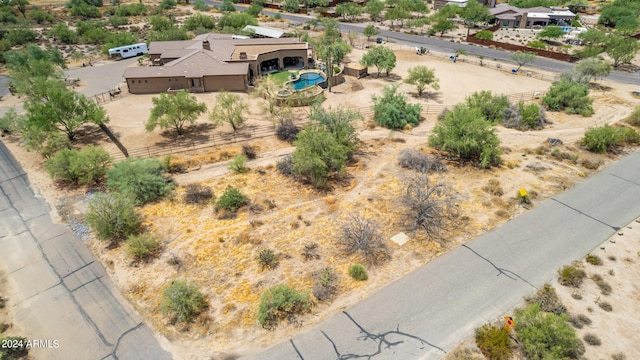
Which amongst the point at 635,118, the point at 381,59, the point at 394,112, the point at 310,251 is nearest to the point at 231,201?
the point at 310,251

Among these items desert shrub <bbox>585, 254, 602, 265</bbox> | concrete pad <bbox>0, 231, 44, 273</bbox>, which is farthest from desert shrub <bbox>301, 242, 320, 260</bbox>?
concrete pad <bbox>0, 231, 44, 273</bbox>

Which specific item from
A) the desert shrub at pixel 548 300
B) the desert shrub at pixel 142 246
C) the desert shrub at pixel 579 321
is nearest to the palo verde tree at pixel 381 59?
the desert shrub at pixel 548 300

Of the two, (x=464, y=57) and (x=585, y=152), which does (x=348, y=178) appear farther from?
(x=464, y=57)

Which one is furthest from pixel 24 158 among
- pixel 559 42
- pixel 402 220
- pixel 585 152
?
pixel 559 42

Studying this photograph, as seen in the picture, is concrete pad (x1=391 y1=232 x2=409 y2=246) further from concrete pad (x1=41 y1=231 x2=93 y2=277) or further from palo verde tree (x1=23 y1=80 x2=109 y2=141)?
palo verde tree (x1=23 y1=80 x2=109 y2=141)

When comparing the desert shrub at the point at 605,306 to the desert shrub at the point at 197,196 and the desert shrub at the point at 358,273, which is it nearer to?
the desert shrub at the point at 358,273

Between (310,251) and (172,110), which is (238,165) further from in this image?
(310,251)
